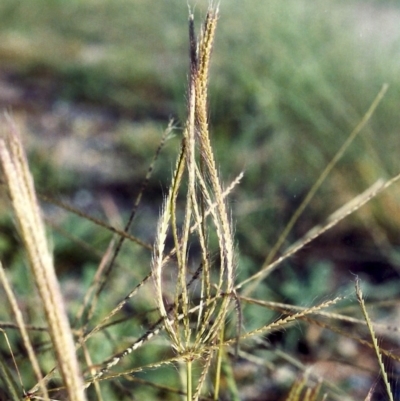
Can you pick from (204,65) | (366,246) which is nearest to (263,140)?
(366,246)

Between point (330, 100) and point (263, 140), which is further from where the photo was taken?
point (263, 140)

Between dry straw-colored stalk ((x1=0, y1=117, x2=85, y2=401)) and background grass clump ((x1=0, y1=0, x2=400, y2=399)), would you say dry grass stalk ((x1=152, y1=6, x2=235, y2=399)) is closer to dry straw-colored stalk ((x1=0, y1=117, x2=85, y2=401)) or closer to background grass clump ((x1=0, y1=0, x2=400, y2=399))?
dry straw-colored stalk ((x1=0, y1=117, x2=85, y2=401))

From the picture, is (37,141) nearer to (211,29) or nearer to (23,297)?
(23,297)

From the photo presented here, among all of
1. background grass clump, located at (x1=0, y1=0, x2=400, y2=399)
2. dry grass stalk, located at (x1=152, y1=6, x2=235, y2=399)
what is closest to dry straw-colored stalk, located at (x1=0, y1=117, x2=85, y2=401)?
dry grass stalk, located at (x1=152, y1=6, x2=235, y2=399)

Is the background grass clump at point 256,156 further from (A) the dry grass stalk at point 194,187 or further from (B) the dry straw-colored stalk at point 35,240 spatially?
(B) the dry straw-colored stalk at point 35,240

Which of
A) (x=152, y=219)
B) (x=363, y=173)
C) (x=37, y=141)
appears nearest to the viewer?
(x=363, y=173)

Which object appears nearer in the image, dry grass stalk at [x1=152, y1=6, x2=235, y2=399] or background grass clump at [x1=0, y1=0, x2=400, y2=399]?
dry grass stalk at [x1=152, y1=6, x2=235, y2=399]

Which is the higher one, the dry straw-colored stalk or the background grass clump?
the dry straw-colored stalk
